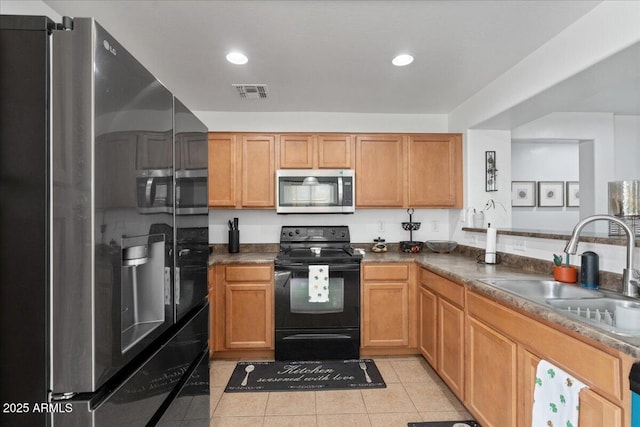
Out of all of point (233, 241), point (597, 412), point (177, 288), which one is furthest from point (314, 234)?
point (597, 412)

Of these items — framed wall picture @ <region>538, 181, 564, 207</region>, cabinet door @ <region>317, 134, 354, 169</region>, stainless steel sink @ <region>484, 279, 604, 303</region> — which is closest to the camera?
stainless steel sink @ <region>484, 279, 604, 303</region>

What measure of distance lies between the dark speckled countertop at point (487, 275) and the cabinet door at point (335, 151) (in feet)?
3.29

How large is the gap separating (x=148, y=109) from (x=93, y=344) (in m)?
0.74

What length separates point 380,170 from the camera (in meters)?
3.36

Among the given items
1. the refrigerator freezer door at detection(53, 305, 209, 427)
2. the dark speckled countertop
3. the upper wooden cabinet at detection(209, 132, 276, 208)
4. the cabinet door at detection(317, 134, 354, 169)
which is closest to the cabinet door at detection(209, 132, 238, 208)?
the upper wooden cabinet at detection(209, 132, 276, 208)

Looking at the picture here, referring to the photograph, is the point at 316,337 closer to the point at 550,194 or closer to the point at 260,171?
the point at 260,171

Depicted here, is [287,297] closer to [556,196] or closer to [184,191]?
[184,191]

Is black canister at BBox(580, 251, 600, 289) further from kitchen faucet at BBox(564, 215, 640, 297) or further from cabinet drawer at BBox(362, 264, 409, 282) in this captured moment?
cabinet drawer at BBox(362, 264, 409, 282)

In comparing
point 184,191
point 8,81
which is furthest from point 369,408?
point 8,81

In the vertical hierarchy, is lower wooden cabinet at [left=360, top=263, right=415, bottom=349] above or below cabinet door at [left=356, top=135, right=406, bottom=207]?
below

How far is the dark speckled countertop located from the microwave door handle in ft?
5.35

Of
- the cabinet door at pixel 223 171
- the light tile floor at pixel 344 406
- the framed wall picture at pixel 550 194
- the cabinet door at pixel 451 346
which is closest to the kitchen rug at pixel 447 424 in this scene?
the light tile floor at pixel 344 406

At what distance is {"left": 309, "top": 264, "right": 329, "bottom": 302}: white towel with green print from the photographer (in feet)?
9.53

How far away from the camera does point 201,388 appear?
160 centimetres
